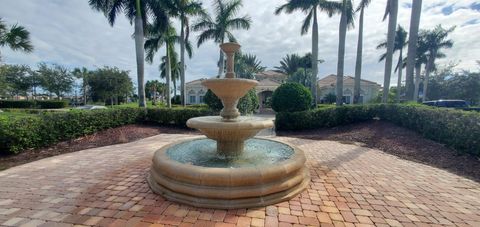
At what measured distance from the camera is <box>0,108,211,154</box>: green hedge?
6.37m

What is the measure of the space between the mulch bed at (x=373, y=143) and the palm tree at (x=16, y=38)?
6.01m

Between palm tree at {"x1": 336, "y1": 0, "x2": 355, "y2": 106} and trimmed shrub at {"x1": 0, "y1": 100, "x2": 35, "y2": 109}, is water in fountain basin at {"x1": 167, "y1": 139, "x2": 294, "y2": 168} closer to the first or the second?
palm tree at {"x1": 336, "y1": 0, "x2": 355, "y2": 106}

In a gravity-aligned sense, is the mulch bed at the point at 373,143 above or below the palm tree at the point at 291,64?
below

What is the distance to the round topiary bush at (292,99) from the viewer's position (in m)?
11.8

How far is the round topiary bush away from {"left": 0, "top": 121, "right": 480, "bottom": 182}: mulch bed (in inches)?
56.7

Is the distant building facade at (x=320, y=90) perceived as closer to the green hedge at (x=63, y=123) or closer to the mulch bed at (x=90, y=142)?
the green hedge at (x=63, y=123)

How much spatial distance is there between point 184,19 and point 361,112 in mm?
16333

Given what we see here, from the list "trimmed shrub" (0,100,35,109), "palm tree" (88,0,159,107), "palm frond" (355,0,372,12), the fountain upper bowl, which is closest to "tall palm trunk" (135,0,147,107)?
"palm tree" (88,0,159,107)

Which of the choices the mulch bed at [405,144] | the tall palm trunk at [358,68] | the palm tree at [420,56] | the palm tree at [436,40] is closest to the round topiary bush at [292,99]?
the mulch bed at [405,144]

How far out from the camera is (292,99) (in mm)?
11789

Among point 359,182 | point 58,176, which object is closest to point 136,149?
point 58,176

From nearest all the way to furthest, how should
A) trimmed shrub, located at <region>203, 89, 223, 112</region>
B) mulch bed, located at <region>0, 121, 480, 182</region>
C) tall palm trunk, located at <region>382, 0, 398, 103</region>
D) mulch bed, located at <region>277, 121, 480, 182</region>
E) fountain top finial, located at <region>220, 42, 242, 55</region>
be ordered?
fountain top finial, located at <region>220, 42, 242, 55</region>
mulch bed, located at <region>277, 121, 480, 182</region>
mulch bed, located at <region>0, 121, 480, 182</region>
trimmed shrub, located at <region>203, 89, 223, 112</region>
tall palm trunk, located at <region>382, 0, 398, 103</region>

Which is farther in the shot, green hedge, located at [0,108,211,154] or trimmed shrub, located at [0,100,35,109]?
trimmed shrub, located at [0,100,35,109]

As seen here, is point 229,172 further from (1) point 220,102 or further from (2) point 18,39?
(2) point 18,39
